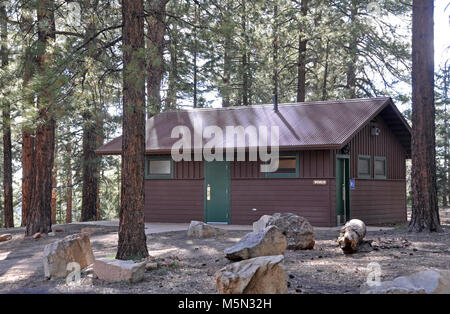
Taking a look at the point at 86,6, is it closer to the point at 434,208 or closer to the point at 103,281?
the point at 103,281

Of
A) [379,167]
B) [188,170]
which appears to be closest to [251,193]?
[188,170]

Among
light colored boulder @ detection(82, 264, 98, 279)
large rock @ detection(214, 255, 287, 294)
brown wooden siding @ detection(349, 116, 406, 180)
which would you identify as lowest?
light colored boulder @ detection(82, 264, 98, 279)

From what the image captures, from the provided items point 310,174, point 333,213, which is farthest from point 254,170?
point 333,213

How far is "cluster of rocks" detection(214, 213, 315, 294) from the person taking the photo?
5.49m

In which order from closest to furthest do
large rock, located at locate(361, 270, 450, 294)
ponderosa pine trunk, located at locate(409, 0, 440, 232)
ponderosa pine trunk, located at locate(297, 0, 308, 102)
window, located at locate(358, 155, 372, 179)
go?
large rock, located at locate(361, 270, 450, 294) < ponderosa pine trunk, located at locate(409, 0, 440, 232) < window, located at locate(358, 155, 372, 179) < ponderosa pine trunk, located at locate(297, 0, 308, 102)

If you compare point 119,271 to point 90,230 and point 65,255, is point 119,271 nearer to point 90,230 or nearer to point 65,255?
point 65,255

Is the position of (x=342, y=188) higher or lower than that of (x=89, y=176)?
lower

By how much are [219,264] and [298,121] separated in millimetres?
8820

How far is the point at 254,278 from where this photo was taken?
5.51 metres

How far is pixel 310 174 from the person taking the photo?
1486cm

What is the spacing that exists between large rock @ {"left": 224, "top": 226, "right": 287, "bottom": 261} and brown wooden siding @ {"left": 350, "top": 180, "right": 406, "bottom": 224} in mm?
8037

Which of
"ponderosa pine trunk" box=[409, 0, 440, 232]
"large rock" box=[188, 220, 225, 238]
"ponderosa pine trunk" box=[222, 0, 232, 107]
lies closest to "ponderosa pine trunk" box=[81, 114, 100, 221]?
"ponderosa pine trunk" box=[222, 0, 232, 107]

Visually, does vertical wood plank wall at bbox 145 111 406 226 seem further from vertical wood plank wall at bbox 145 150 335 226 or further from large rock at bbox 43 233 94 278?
large rock at bbox 43 233 94 278

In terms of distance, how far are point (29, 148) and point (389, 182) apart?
14.1 metres
